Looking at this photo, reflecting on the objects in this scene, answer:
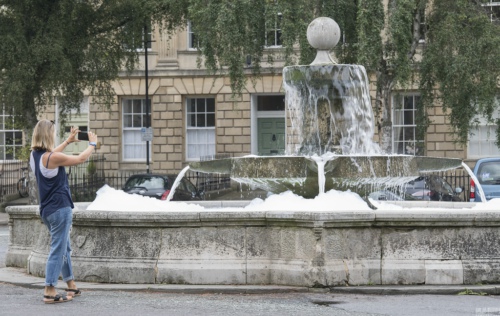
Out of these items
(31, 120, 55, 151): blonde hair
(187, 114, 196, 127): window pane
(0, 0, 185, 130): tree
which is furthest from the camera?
(187, 114, 196, 127): window pane

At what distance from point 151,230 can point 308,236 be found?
190 centimetres

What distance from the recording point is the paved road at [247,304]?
10.8 meters

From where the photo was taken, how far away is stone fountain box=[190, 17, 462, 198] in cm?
1459

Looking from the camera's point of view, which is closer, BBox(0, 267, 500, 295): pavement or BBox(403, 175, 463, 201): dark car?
BBox(0, 267, 500, 295): pavement

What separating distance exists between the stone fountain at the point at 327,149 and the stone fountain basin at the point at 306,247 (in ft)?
5.83

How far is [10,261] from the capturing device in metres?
15.4

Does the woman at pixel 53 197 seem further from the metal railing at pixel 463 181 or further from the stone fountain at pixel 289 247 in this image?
the metal railing at pixel 463 181

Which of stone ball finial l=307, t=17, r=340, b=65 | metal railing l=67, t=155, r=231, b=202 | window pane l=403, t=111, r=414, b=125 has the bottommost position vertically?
metal railing l=67, t=155, r=231, b=202

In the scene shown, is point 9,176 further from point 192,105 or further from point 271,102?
point 271,102

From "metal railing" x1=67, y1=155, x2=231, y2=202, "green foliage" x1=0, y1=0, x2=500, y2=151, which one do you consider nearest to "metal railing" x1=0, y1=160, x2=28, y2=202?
"metal railing" x1=67, y1=155, x2=231, y2=202

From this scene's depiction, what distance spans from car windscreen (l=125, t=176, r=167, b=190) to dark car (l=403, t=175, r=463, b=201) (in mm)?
7596

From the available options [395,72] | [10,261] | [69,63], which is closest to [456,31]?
[395,72]

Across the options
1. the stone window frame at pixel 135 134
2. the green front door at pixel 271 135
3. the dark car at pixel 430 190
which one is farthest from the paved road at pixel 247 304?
the stone window frame at pixel 135 134

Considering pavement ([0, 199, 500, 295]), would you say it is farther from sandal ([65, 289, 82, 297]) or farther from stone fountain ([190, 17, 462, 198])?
stone fountain ([190, 17, 462, 198])
